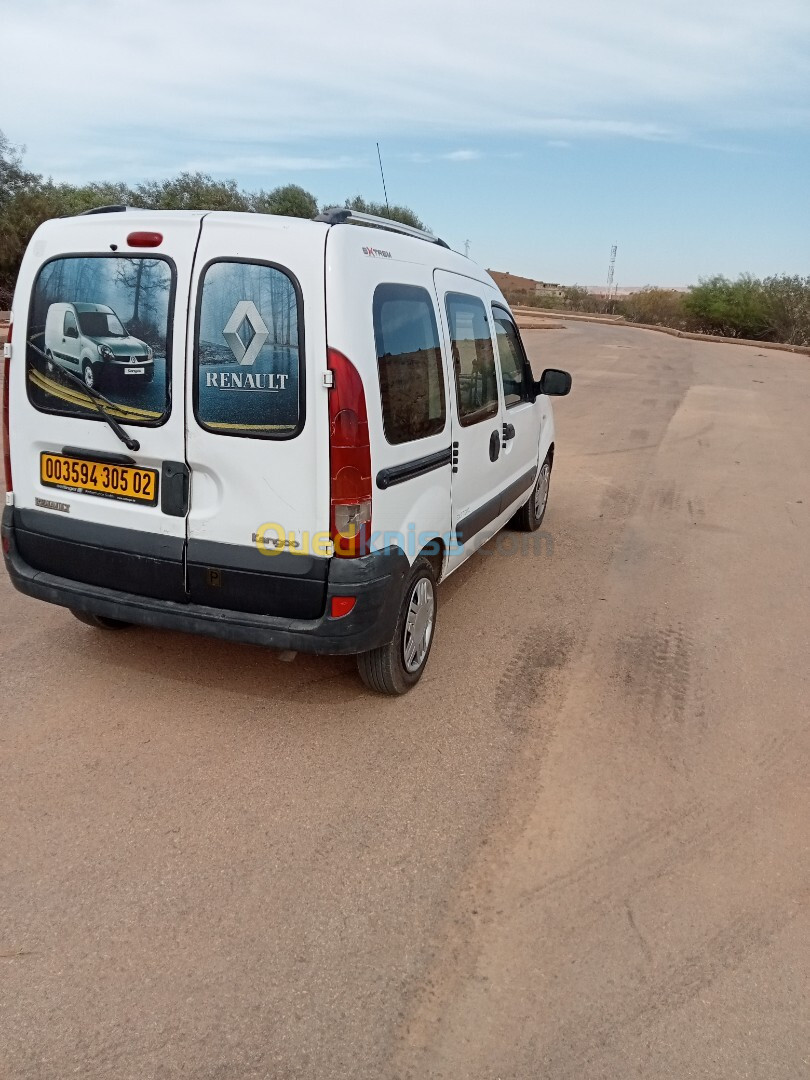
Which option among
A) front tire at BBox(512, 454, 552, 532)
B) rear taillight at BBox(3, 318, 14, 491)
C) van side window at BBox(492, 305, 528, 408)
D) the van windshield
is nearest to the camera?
the van windshield

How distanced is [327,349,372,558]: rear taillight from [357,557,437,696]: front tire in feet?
1.70

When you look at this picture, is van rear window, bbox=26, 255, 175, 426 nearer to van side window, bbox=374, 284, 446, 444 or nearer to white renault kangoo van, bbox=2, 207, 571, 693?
white renault kangoo van, bbox=2, 207, 571, 693

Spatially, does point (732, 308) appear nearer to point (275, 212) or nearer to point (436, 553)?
point (275, 212)

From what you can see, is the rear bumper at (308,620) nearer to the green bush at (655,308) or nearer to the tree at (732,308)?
the tree at (732,308)

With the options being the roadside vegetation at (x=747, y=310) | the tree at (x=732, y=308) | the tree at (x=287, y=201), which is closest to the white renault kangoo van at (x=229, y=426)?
the tree at (x=287, y=201)

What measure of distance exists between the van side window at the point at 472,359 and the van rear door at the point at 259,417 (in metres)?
1.18

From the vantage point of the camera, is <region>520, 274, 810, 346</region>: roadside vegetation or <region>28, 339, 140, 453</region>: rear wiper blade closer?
<region>28, 339, 140, 453</region>: rear wiper blade

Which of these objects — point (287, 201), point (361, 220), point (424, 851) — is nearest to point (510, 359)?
point (361, 220)

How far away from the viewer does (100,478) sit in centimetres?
340

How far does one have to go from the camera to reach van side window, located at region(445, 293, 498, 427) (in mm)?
4059

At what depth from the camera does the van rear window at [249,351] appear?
300cm

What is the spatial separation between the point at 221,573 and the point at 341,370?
0.94 metres

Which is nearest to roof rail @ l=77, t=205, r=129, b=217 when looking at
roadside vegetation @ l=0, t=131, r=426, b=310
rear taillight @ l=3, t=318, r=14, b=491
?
rear taillight @ l=3, t=318, r=14, b=491

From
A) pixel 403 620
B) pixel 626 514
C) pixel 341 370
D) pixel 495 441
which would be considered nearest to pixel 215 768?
pixel 403 620
